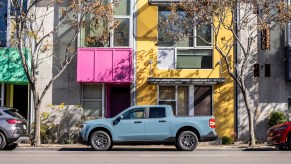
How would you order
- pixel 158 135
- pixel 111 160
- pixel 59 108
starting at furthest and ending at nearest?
1. pixel 59 108
2. pixel 158 135
3. pixel 111 160

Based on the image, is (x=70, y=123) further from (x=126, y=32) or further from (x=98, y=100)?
(x=126, y=32)

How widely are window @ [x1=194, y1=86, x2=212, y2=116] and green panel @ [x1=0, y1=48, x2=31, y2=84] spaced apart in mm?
8048

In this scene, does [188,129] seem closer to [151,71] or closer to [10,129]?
[151,71]

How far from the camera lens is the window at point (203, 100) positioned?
23.4 m

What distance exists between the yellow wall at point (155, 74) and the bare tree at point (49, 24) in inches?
79.1

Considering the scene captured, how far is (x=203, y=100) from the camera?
23.4 m

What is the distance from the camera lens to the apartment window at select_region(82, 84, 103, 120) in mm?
23469

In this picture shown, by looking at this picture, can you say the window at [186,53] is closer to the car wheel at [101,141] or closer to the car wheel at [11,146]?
the car wheel at [101,141]

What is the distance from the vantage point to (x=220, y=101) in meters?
23.2

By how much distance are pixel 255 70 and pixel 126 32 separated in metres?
6.42

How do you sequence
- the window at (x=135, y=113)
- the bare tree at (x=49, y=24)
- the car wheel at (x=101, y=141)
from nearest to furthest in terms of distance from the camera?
1. the car wheel at (x=101, y=141)
2. the window at (x=135, y=113)
3. the bare tree at (x=49, y=24)

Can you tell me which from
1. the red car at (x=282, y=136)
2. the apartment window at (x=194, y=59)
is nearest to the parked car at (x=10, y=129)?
the apartment window at (x=194, y=59)

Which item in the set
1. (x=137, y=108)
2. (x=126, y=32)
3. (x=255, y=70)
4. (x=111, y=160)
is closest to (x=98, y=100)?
(x=126, y=32)

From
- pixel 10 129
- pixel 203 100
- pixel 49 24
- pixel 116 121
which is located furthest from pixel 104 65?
pixel 10 129
